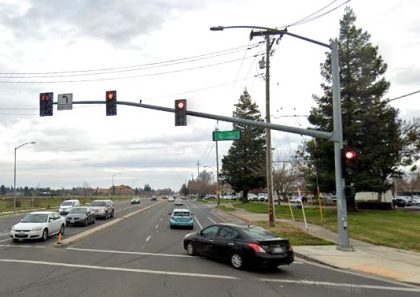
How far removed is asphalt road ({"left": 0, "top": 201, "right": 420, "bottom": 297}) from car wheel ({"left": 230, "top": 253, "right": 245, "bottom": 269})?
23 cm

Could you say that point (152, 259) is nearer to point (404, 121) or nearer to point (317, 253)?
point (317, 253)

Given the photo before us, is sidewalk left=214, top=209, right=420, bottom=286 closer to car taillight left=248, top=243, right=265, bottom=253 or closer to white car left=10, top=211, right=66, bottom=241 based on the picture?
car taillight left=248, top=243, right=265, bottom=253

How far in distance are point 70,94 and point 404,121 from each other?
39840 millimetres

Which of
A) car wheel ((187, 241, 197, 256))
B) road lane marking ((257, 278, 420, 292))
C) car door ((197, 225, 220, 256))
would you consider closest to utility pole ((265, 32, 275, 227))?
car wheel ((187, 241, 197, 256))

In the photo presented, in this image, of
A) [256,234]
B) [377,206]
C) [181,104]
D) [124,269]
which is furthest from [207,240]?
[377,206]

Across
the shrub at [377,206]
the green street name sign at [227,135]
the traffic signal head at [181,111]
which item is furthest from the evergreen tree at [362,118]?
the traffic signal head at [181,111]

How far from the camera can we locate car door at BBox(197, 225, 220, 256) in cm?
1727

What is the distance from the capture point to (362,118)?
138ft

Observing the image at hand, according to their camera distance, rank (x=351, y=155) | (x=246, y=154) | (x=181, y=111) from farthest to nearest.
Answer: (x=246, y=154)
(x=181, y=111)
(x=351, y=155)

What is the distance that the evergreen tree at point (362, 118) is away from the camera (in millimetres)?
42094

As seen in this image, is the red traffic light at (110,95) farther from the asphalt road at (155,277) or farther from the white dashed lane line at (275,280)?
the white dashed lane line at (275,280)

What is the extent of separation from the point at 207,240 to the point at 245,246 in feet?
8.56

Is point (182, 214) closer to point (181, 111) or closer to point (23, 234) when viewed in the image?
point (23, 234)

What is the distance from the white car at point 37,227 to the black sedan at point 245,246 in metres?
9.26
